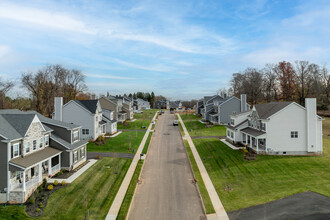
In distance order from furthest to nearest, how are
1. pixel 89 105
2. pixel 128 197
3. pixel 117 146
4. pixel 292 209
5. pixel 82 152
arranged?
pixel 89 105 < pixel 117 146 < pixel 82 152 < pixel 128 197 < pixel 292 209

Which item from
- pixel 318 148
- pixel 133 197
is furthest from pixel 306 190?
pixel 133 197

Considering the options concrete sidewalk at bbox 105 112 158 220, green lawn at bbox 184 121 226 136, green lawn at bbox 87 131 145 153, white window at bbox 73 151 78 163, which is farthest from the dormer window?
green lawn at bbox 184 121 226 136

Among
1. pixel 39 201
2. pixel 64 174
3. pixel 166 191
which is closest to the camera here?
pixel 39 201

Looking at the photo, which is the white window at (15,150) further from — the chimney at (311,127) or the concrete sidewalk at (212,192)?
the chimney at (311,127)

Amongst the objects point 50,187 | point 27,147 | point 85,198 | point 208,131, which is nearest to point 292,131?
point 208,131

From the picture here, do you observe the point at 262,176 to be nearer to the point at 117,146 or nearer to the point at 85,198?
the point at 85,198

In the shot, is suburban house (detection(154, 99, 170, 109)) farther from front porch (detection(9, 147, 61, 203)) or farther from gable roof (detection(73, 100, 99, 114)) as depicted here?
front porch (detection(9, 147, 61, 203))
